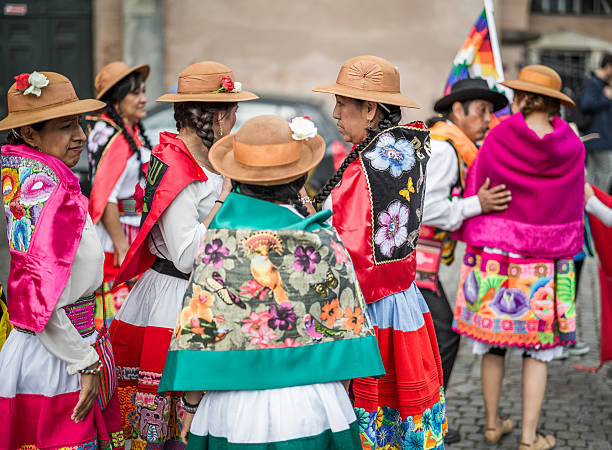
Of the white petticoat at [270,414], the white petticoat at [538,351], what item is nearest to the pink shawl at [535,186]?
the white petticoat at [538,351]

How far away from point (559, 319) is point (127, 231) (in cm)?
266

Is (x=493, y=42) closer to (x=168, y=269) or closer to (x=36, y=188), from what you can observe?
(x=168, y=269)

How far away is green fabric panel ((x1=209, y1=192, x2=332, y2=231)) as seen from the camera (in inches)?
107

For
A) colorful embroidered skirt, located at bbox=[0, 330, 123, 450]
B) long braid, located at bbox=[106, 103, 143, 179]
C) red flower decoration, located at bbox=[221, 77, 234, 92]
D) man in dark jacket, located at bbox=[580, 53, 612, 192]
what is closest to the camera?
colorful embroidered skirt, located at bbox=[0, 330, 123, 450]

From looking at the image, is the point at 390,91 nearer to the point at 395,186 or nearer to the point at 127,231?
the point at 395,186

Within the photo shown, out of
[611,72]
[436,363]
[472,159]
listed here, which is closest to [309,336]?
[436,363]

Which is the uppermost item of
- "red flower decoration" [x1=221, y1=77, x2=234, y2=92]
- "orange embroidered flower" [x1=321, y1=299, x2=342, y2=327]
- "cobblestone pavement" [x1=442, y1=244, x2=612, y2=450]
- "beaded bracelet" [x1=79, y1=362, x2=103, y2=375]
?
"red flower decoration" [x1=221, y1=77, x2=234, y2=92]

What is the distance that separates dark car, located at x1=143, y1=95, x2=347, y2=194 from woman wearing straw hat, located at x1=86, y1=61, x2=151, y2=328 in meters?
4.54

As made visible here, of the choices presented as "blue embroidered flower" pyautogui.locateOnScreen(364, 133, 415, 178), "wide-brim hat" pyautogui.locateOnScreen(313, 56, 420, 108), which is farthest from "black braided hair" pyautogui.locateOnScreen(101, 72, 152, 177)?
"blue embroidered flower" pyautogui.locateOnScreen(364, 133, 415, 178)

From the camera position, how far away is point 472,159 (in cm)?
483

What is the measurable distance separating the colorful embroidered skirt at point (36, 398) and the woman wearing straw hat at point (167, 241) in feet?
1.51

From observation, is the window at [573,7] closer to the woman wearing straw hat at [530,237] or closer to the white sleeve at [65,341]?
the woman wearing straw hat at [530,237]

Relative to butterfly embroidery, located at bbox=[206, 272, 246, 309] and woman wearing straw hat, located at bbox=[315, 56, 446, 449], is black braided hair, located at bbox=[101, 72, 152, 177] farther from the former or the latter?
butterfly embroidery, located at bbox=[206, 272, 246, 309]

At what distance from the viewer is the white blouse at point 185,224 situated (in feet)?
10.8
